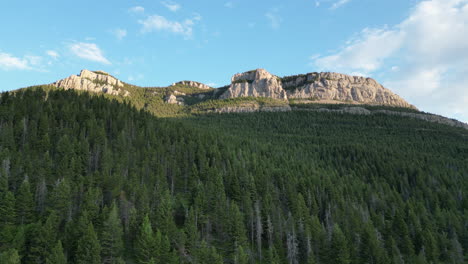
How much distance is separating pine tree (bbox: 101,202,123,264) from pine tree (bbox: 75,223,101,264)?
10.7 feet

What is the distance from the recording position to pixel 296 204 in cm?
8975

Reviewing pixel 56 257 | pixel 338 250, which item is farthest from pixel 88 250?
pixel 338 250

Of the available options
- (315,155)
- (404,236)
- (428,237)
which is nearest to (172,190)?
(404,236)

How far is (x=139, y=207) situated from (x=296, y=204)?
48.5 meters

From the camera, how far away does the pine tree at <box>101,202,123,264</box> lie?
178ft

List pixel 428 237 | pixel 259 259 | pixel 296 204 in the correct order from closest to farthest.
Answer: pixel 259 259, pixel 428 237, pixel 296 204

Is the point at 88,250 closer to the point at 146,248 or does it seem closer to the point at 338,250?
the point at 146,248

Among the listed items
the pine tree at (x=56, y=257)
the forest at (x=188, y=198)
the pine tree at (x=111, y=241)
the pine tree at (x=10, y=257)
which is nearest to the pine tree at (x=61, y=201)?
the forest at (x=188, y=198)

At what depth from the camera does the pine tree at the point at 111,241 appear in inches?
2138

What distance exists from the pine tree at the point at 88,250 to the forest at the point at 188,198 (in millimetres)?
212

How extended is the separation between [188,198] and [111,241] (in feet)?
110

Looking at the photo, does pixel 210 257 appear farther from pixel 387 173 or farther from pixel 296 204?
pixel 387 173

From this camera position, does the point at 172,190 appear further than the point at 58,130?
No

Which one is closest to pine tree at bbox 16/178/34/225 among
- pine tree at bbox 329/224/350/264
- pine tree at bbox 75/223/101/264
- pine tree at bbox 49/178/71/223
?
pine tree at bbox 49/178/71/223
